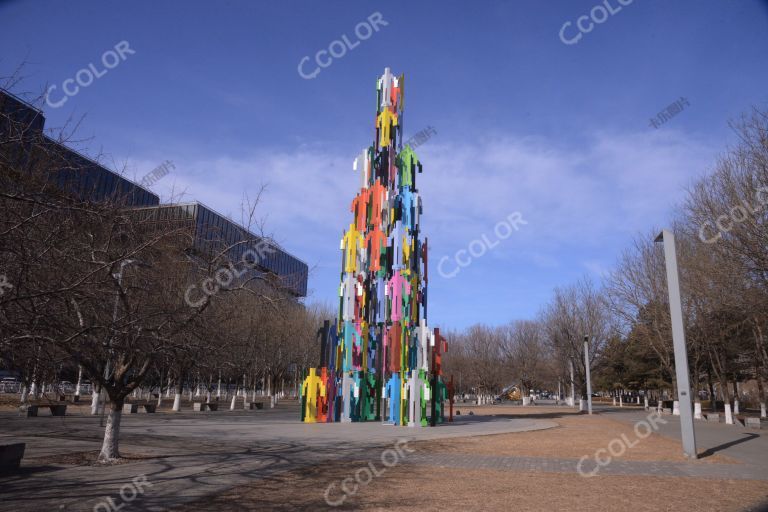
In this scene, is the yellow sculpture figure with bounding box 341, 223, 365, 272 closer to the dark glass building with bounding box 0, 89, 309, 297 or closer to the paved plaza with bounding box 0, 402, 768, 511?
the paved plaza with bounding box 0, 402, 768, 511

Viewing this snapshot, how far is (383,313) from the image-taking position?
2650 cm

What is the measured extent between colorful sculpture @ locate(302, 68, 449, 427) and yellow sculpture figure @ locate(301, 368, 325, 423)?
0.05 m

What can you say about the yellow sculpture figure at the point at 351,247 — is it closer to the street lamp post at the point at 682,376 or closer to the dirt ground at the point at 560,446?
the dirt ground at the point at 560,446

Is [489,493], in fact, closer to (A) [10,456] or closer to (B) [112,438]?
(B) [112,438]

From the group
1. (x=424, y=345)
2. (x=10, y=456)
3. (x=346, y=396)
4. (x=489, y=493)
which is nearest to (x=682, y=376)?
(x=489, y=493)

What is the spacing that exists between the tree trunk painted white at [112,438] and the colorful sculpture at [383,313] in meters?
13.6

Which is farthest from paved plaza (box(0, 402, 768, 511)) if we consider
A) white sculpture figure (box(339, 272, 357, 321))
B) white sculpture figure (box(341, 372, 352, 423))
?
white sculpture figure (box(339, 272, 357, 321))

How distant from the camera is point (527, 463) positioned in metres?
12.0

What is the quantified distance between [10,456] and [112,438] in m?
1.94

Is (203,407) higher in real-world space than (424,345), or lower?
lower

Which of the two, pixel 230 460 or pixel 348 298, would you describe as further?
pixel 348 298

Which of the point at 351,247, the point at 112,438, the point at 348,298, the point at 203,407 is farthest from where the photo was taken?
the point at 203,407

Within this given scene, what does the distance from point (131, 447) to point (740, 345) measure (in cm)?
3680

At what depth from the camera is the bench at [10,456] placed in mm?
9109
